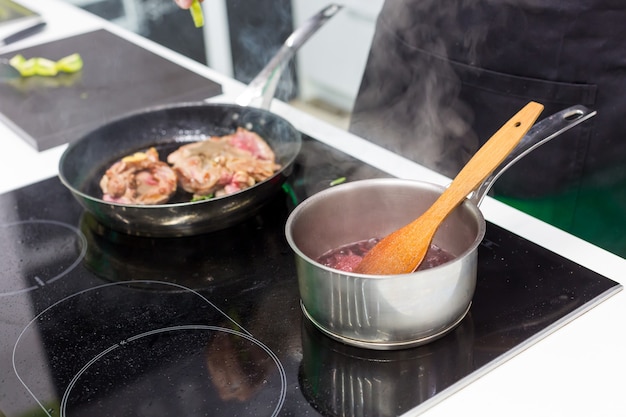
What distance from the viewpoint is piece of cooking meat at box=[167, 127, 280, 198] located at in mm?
1254

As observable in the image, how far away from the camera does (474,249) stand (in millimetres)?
849

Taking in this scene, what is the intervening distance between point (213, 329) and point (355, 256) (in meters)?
0.21

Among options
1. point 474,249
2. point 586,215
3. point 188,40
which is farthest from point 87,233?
point 188,40

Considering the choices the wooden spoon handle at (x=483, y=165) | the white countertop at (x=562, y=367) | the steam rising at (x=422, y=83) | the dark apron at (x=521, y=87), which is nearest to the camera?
the white countertop at (x=562, y=367)

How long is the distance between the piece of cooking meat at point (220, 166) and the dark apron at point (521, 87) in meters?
0.41

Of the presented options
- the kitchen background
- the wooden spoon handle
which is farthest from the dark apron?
the kitchen background

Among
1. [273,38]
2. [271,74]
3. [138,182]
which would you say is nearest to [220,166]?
[138,182]

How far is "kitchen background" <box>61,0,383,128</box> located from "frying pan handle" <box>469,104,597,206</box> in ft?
6.94

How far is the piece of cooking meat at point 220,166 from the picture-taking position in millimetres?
1254

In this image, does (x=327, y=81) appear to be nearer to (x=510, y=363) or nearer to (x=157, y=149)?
(x=157, y=149)

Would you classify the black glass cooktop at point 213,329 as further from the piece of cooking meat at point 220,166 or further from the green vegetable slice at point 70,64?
the green vegetable slice at point 70,64

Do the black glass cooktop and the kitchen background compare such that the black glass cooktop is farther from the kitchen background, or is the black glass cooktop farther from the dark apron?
the kitchen background

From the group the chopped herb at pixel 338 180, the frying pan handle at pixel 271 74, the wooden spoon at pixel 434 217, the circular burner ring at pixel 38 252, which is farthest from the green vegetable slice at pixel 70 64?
the wooden spoon at pixel 434 217

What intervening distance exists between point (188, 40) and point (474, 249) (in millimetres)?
2904
